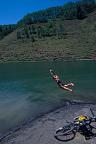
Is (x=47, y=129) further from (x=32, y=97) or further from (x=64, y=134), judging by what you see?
(x=32, y=97)

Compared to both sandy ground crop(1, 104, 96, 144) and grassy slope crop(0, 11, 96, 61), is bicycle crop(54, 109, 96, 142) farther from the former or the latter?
grassy slope crop(0, 11, 96, 61)

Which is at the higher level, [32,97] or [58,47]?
[58,47]

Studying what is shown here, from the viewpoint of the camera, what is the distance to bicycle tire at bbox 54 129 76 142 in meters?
25.6

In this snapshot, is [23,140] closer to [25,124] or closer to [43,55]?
[25,124]

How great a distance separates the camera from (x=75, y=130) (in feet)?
85.5

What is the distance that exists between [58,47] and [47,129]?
9706 centimetres

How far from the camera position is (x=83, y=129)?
84.7 feet

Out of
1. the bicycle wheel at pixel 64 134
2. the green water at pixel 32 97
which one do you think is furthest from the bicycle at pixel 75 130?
the green water at pixel 32 97

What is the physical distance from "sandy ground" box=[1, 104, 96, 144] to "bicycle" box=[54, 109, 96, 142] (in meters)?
0.41

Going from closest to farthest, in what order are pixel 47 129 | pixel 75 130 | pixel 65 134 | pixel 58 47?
1. pixel 75 130
2. pixel 65 134
3. pixel 47 129
4. pixel 58 47

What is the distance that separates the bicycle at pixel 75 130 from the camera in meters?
25.4

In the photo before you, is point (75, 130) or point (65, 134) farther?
point (65, 134)

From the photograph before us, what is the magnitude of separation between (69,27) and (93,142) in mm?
138124

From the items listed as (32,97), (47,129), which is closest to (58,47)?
(32,97)
